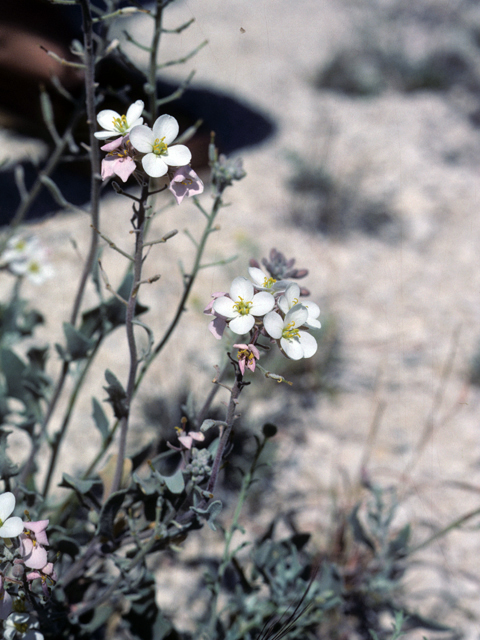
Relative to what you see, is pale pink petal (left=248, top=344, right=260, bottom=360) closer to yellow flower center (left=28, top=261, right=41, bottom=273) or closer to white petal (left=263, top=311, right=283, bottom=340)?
white petal (left=263, top=311, right=283, bottom=340)

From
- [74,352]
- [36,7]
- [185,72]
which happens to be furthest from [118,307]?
[185,72]

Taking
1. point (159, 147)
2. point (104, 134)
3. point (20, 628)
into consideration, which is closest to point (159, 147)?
point (159, 147)

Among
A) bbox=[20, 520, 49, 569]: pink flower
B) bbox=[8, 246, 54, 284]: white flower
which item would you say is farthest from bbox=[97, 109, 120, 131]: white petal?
bbox=[8, 246, 54, 284]: white flower

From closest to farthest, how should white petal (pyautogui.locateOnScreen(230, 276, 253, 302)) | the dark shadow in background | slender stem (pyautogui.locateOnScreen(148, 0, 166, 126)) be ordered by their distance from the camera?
1. white petal (pyautogui.locateOnScreen(230, 276, 253, 302))
2. slender stem (pyautogui.locateOnScreen(148, 0, 166, 126))
3. the dark shadow in background

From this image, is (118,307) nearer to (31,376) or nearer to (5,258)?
(31,376)

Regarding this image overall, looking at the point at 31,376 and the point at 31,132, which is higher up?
the point at 31,376

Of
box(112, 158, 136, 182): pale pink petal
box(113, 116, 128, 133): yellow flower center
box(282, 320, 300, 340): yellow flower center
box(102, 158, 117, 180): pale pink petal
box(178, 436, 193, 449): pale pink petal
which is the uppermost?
box(113, 116, 128, 133): yellow flower center

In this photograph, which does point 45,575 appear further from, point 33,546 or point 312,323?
point 312,323
